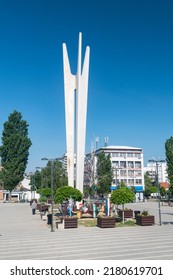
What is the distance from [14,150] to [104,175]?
19.1 m

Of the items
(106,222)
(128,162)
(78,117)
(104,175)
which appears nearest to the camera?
(106,222)

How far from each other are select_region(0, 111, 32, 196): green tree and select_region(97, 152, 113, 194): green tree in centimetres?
1547

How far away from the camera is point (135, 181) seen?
85188mm

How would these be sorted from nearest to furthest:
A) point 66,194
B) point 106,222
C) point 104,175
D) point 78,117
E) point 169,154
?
1. point 106,222
2. point 66,194
3. point 78,117
4. point 169,154
5. point 104,175

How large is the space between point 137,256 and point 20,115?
5382 centimetres

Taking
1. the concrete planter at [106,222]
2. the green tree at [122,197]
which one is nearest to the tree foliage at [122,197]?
the green tree at [122,197]

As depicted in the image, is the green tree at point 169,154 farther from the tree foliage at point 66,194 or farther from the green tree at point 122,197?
the green tree at point 122,197

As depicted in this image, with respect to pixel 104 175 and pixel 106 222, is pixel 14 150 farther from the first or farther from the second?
pixel 106 222

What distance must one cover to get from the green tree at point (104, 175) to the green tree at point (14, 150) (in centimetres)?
1547

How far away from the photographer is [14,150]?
191ft

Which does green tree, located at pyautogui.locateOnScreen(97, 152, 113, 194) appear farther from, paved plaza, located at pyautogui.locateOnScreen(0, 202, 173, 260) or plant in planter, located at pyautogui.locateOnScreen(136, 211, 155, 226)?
paved plaza, located at pyautogui.locateOnScreen(0, 202, 173, 260)

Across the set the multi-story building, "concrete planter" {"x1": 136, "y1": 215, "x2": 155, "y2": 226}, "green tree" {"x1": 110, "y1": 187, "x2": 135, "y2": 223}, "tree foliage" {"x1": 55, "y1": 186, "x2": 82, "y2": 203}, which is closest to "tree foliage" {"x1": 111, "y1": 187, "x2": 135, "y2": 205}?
"green tree" {"x1": 110, "y1": 187, "x2": 135, "y2": 223}

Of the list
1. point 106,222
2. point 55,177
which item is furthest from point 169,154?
point 106,222

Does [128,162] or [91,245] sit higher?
[128,162]
